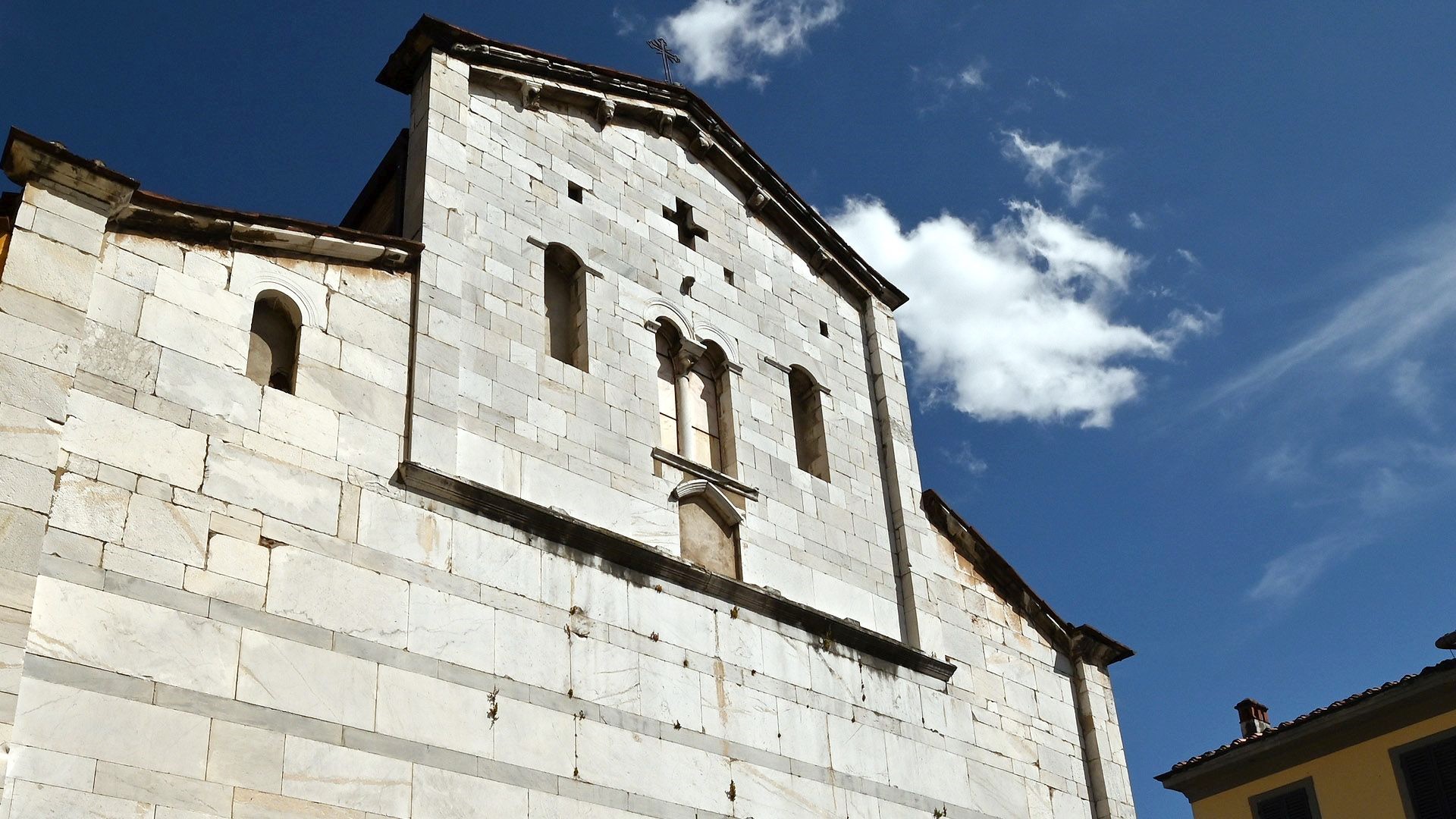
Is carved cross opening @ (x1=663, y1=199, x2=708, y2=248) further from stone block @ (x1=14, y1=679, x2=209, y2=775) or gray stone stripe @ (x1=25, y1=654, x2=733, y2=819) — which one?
stone block @ (x1=14, y1=679, x2=209, y2=775)

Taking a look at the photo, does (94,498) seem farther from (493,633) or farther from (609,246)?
(609,246)

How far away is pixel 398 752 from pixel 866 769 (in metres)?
4.49

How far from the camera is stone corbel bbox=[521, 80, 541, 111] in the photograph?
14.3m

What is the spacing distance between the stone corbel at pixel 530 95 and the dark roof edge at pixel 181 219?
267 centimetres

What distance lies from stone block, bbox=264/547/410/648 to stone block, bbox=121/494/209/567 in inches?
20.0

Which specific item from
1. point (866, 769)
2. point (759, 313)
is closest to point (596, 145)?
point (759, 313)

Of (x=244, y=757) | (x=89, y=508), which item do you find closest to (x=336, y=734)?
(x=244, y=757)

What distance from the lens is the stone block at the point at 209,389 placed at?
10008 mm

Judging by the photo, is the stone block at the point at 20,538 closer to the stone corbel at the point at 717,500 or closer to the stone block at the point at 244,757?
the stone block at the point at 244,757

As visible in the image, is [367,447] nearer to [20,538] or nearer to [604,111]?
[20,538]

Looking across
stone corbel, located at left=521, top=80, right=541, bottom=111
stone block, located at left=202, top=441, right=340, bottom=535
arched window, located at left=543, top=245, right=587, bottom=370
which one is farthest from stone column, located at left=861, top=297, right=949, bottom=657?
stone block, located at left=202, top=441, right=340, bottom=535

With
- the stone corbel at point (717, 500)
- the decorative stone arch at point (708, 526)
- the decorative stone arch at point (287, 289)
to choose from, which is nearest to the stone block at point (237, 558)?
the decorative stone arch at point (287, 289)

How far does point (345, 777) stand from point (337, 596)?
1.24 meters

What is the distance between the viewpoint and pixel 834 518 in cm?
1439
